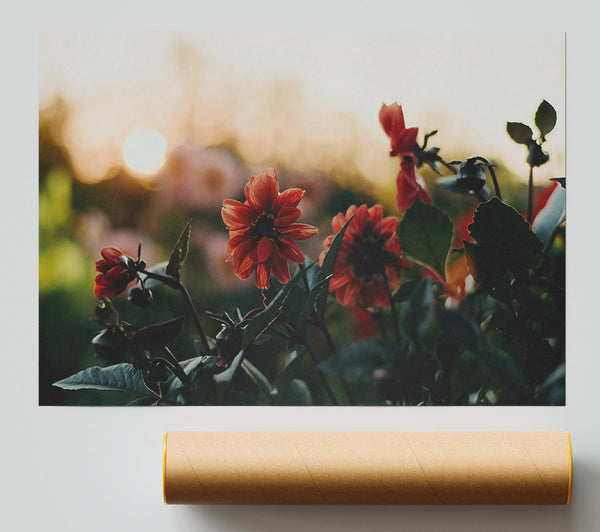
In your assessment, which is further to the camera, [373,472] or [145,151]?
[145,151]

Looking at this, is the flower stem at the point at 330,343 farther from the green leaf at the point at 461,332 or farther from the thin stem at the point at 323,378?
the green leaf at the point at 461,332

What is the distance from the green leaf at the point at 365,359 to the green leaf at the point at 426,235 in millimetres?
186

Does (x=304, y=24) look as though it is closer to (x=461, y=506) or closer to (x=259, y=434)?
(x=259, y=434)

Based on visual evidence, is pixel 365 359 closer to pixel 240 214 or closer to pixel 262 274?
pixel 262 274

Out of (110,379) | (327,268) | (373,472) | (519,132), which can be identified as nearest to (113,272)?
(110,379)

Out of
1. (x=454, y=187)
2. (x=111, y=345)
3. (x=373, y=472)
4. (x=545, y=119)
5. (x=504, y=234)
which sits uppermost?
(x=545, y=119)

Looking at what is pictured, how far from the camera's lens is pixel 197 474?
103cm

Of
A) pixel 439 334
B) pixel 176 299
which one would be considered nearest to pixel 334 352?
pixel 439 334

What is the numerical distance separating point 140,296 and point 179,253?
120 millimetres

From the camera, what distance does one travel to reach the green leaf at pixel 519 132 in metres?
1.11

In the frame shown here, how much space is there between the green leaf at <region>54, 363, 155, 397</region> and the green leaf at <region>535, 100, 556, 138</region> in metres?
0.97

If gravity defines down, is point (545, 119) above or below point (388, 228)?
above

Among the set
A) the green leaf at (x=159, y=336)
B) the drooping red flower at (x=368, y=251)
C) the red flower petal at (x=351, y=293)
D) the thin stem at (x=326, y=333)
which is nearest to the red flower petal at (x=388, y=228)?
the drooping red flower at (x=368, y=251)

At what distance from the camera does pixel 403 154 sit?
1.12 metres
